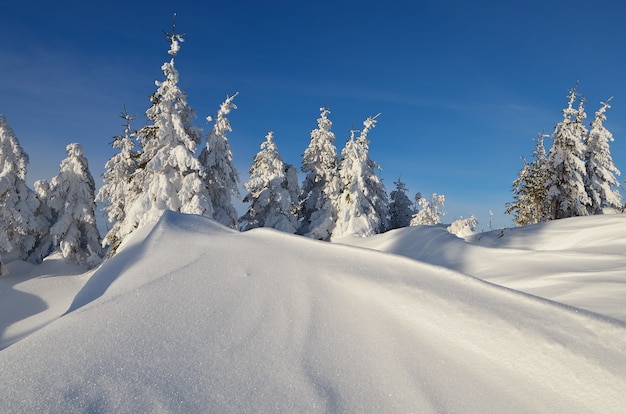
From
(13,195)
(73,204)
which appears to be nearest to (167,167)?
(73,204)

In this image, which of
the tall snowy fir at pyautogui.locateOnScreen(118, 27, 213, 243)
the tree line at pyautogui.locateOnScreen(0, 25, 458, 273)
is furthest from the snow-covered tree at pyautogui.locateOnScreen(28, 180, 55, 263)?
the tall snowy fir at pyautogui.locateOnScreen(118, 27, 213, 243)

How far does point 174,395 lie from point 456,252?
5.44 metres

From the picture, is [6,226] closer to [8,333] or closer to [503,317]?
[8,333]

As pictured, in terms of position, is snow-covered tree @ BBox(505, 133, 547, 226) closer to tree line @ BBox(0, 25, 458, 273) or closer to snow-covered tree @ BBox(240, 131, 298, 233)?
tree line @ BBox(0, 25, 458, 273)

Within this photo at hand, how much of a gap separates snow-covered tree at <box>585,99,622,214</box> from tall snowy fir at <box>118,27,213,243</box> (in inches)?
1071

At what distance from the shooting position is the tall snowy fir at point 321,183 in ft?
84.2

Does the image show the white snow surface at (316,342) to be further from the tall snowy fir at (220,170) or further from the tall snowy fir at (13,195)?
the tall snowy fir at (13,195)

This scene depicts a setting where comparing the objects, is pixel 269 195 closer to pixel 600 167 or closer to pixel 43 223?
pixel 43 223

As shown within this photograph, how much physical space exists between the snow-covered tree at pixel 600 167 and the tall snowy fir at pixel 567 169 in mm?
3394

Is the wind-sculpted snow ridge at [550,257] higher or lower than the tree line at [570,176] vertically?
lower

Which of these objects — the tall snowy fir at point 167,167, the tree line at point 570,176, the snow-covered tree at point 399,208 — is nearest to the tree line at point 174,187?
the tall snowy fir at point 167,167

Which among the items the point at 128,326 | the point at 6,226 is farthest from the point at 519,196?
the point at 6,226

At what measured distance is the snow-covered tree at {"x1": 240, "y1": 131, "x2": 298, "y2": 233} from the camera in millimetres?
22688

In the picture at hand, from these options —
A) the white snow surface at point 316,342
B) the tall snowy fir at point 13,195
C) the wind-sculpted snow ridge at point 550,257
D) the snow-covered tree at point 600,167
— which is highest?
the snow-covered tree at point 600,167
